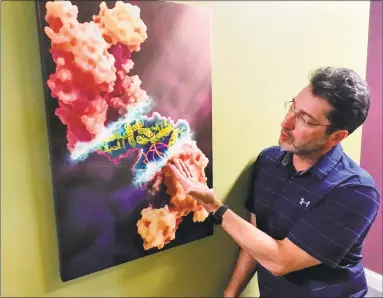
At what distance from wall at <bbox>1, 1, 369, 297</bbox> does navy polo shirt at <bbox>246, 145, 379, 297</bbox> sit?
130 mm

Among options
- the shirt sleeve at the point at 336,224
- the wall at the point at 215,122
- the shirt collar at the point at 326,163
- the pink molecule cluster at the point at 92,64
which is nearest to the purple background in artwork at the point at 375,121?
the wall at the point at 215,122

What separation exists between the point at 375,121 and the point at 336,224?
3.99 feet

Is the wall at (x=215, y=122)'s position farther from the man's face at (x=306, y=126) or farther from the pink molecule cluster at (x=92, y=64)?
the man's face at (x=306, y=126)

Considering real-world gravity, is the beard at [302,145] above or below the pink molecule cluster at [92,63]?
below

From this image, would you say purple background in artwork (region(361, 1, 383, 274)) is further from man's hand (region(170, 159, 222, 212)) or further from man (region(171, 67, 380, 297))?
man's hand (region(170, 159, 222, 212))

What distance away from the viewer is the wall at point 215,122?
2.67 feet

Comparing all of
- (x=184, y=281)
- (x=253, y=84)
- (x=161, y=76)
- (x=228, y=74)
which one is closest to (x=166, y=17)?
(x=161, y=76)

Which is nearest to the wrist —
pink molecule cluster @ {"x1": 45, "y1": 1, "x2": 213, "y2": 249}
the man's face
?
the man's face

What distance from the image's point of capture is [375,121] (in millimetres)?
1951

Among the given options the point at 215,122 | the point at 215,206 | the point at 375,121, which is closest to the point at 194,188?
the point at 215,206

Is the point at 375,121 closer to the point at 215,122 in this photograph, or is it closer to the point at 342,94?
the point at 342,94

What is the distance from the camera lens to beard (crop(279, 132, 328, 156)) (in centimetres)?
106

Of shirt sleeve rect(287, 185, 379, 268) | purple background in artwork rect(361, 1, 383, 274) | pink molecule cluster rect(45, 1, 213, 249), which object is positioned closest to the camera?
pink molecule cluster rect(45, 1, 213, 249)

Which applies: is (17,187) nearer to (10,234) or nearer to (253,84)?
(10,234)
